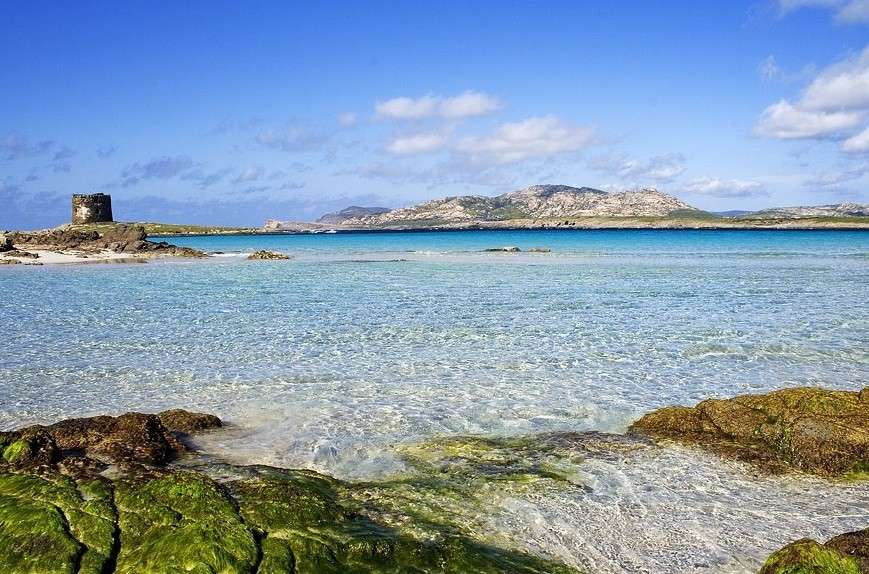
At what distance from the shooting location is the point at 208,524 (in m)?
6.78

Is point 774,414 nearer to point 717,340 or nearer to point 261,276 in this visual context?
point 717,340

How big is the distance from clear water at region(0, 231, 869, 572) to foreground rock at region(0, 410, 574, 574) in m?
1.30

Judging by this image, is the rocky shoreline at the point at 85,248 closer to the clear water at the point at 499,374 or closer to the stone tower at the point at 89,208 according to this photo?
the clear water at the point at 499,374

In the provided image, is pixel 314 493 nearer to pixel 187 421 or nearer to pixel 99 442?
pixel 99 442

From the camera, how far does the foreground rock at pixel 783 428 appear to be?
1023 cm

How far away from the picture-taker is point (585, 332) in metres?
22.4

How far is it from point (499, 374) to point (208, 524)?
34.8 ft

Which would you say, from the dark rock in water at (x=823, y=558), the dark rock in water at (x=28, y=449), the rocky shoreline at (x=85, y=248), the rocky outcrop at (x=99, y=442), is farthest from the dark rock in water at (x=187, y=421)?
the rocky shoreline at (x=85, y=248)

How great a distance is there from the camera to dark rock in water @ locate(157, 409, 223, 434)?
11695 mm

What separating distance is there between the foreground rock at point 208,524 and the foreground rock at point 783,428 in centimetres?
532

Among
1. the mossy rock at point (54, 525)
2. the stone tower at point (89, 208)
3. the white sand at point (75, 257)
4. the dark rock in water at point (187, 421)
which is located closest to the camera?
the mossy rock at point (54, 525)

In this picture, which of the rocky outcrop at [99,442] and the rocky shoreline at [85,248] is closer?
the rocky outcrop at [99,442]

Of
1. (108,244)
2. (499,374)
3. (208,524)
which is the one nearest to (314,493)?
(208,524)

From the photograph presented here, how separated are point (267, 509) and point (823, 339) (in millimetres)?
19556
